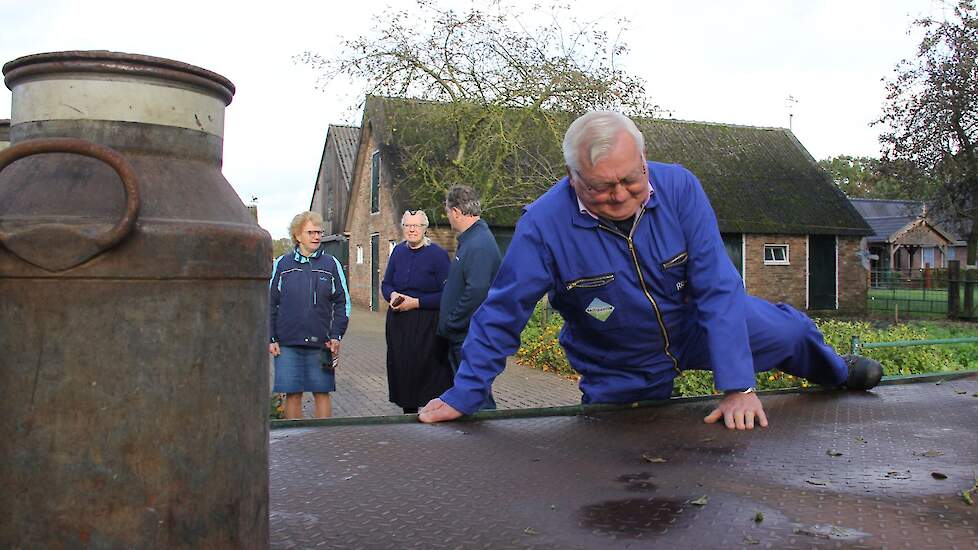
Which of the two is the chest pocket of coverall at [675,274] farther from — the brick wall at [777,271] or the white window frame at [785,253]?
the white window frame at [785,253]

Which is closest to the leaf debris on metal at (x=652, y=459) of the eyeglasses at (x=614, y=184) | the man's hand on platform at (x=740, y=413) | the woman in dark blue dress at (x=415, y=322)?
the man's hand on platform at (x=740, y=413)

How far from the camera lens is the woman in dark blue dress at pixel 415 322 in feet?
19.2

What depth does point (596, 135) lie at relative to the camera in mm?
2711

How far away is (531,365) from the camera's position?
12.2 metres

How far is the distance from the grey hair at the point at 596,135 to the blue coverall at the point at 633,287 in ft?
0.97

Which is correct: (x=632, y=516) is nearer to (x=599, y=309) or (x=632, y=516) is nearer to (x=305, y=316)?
(x=599, y=309)

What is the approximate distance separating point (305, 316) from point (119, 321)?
4.80m

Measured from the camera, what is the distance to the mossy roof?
985 inches

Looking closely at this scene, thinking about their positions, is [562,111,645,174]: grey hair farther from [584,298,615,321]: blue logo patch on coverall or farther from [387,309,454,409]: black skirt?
[387,309,454,409]: black skirt

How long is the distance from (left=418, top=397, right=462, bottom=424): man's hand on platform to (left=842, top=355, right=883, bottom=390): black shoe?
71.8 inches

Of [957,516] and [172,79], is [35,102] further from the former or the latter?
[957,516]

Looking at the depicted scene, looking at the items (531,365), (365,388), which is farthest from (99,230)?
(531,365)

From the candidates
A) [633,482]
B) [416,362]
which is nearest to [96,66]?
[633,482]

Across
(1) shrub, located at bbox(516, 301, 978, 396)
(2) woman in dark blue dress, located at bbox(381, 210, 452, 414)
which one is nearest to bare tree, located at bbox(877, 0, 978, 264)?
(1) shrub, located at bbox(516, 301, 978, 396)
